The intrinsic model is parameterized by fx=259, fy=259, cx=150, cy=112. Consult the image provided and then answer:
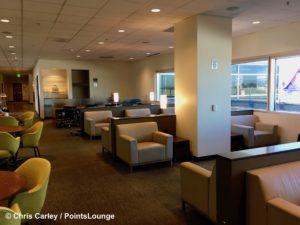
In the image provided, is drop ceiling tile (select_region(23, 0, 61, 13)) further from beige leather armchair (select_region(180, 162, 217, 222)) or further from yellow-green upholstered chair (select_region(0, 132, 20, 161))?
beige leather armchair (select_region(180, 162, 217, 222))

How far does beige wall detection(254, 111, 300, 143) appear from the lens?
18.9 feet

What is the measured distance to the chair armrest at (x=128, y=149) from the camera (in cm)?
449

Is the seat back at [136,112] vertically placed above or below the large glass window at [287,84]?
below

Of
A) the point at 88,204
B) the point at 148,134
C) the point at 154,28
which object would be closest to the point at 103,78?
the point at 154,28

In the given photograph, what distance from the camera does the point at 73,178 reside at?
14.3ft

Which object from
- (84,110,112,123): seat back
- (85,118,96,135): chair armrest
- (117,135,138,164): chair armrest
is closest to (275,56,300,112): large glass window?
(117,135,138,164): chair armrest

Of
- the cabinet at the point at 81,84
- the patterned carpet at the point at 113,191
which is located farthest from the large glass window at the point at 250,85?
the cabinet at the point at 81,84

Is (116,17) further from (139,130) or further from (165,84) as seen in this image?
(165,84)

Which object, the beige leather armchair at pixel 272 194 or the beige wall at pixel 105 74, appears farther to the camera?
the beige wall at pixel 105 74

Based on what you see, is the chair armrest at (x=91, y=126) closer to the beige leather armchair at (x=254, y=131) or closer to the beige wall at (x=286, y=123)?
the beige leather armchair at (x=254, y=131)

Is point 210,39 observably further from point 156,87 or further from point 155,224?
point 156,87

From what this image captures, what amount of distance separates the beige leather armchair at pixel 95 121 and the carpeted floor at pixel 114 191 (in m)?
1.62

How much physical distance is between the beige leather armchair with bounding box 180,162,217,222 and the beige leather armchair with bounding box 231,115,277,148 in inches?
126

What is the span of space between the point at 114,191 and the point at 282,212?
242 cm
